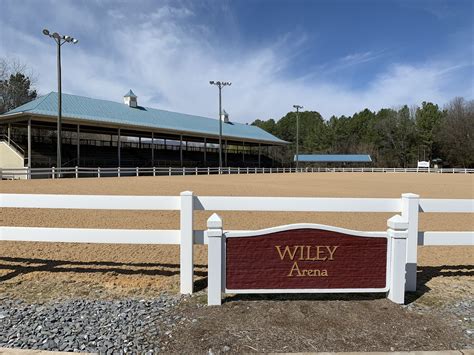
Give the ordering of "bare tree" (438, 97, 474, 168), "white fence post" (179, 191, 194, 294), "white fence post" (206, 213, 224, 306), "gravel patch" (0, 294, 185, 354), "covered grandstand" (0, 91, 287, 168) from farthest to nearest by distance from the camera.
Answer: "bare tree" (438, 97, 474, 168)
"covered grandstand" (0, 91, 287, 168)
"white fence post" (179, 191, 194, 294)
"white fence post" (206, 213, 224, 306)
"gravel patch" (0, 294, 185, 354)

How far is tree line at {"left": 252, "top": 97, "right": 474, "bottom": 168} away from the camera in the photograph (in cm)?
8250

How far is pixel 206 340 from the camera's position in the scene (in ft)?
10.8

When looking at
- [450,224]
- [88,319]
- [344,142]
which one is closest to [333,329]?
[88,319]

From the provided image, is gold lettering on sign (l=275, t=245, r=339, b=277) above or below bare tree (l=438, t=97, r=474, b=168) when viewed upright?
below

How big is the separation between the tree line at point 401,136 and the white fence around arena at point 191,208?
79572 mm

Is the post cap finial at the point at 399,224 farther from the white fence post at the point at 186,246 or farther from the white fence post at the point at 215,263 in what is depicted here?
the white fence post at the point at 186,246

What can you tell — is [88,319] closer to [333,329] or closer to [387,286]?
[333,329]

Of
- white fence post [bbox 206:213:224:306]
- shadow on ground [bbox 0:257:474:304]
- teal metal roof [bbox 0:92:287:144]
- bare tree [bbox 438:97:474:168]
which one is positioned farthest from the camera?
bare tree [bbox 438:97:474:168]

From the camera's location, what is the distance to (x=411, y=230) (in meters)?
4.45

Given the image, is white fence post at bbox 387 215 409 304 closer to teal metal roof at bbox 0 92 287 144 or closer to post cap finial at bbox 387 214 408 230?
post cap finial at bbox 387 214 408 230

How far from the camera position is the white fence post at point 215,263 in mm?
4000

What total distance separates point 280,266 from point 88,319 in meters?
2.08

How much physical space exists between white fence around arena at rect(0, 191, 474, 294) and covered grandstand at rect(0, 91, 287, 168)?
31814 mm

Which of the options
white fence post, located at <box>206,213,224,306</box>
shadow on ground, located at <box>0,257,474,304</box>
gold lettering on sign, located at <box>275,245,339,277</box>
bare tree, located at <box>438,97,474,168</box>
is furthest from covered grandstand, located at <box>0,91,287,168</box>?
bare tree, located at <box>438,97,474,168</box>
